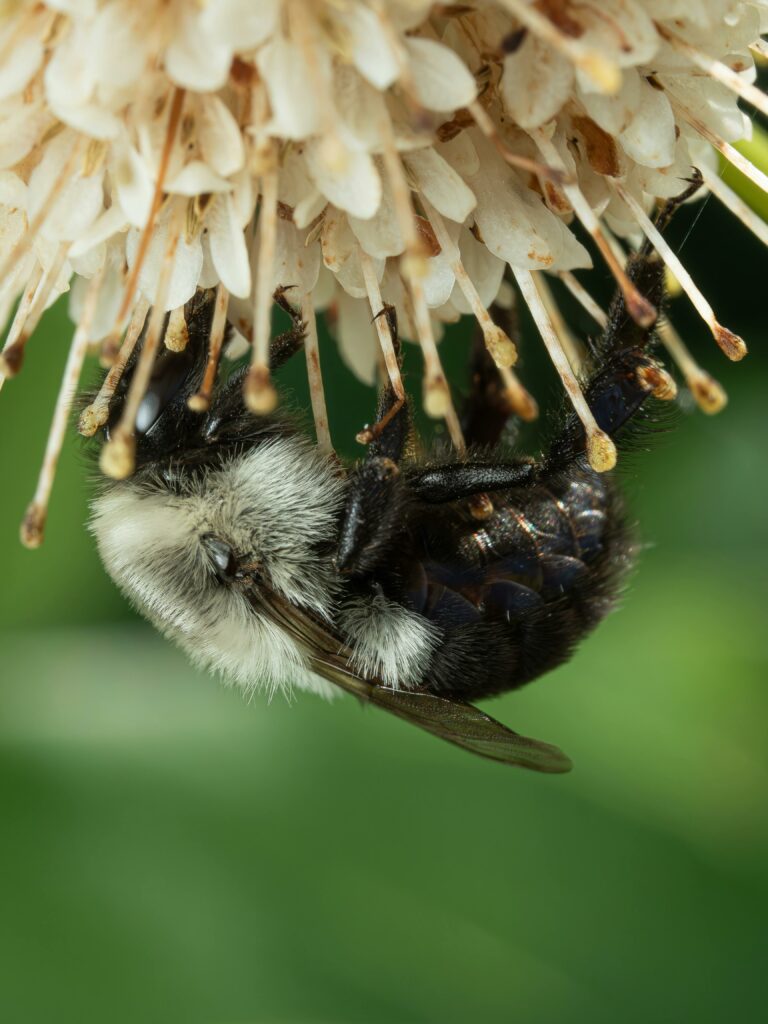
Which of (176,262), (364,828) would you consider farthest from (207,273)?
(364,828)

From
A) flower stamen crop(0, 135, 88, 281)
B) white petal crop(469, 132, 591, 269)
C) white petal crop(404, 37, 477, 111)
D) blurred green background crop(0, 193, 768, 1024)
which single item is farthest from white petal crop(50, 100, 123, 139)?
blurred green background crop(0, 193, 768, 1024)

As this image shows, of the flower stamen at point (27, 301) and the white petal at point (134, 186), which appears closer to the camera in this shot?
the white petal at point (134, 186)

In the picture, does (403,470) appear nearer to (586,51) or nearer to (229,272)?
(229,272)

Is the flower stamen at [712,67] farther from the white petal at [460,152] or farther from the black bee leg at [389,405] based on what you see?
the black bee leg at [389,405]

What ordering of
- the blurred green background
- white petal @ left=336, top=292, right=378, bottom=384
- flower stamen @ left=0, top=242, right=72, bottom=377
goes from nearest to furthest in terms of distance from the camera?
flower stamen @ left=0, top=242, right=72, bottom=377 → white petal @ left=336, top=292, right=378, bottom=384 → the blurred green background

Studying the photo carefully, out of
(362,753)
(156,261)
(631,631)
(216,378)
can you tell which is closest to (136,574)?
(216,378)

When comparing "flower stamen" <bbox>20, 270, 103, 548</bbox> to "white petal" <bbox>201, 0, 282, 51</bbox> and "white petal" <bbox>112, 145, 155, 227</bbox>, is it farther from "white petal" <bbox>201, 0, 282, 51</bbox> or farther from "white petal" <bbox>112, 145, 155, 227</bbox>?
"white petal" <bbox>201, 0, 282, 51</bbox>

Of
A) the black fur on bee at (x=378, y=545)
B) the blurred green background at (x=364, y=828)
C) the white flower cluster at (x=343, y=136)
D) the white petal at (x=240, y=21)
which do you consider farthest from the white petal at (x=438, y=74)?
the blurred green background at (x=364, y=828)
